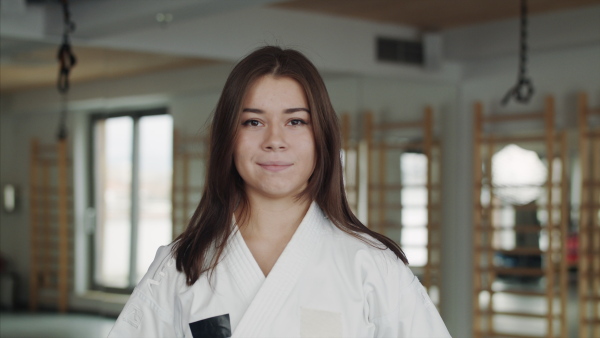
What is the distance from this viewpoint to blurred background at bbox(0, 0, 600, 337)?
4.22 meters

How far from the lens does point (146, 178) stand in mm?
4645

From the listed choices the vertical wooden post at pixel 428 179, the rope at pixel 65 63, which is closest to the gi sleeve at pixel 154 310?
the rope at pixel 65 63

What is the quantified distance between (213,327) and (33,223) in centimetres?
283

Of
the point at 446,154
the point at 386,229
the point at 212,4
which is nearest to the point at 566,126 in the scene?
the point at 446,154

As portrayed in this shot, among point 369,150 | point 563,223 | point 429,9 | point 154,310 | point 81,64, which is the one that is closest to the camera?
point 154,310

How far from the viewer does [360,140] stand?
17.4 ft

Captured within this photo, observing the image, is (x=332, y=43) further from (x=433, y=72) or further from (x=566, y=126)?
(x=566, y=126)

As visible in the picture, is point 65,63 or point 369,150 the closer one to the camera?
point 65,63

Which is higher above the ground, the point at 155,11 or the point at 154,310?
the point at 155,11

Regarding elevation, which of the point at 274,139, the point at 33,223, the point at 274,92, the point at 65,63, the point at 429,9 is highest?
the point at 429,9

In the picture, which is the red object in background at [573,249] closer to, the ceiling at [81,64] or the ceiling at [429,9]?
the ceiling at [429,9]

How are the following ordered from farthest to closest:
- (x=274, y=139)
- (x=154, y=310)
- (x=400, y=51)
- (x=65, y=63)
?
1. (x=400, y=51)
2. (x=65, y=63)
3. (x=154, y=310)
4. (x=274, y=139)

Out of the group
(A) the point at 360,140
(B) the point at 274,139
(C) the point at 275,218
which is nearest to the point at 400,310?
(C) the point at 275,218

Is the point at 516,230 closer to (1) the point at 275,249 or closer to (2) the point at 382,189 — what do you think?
(2) the point at 382,189
